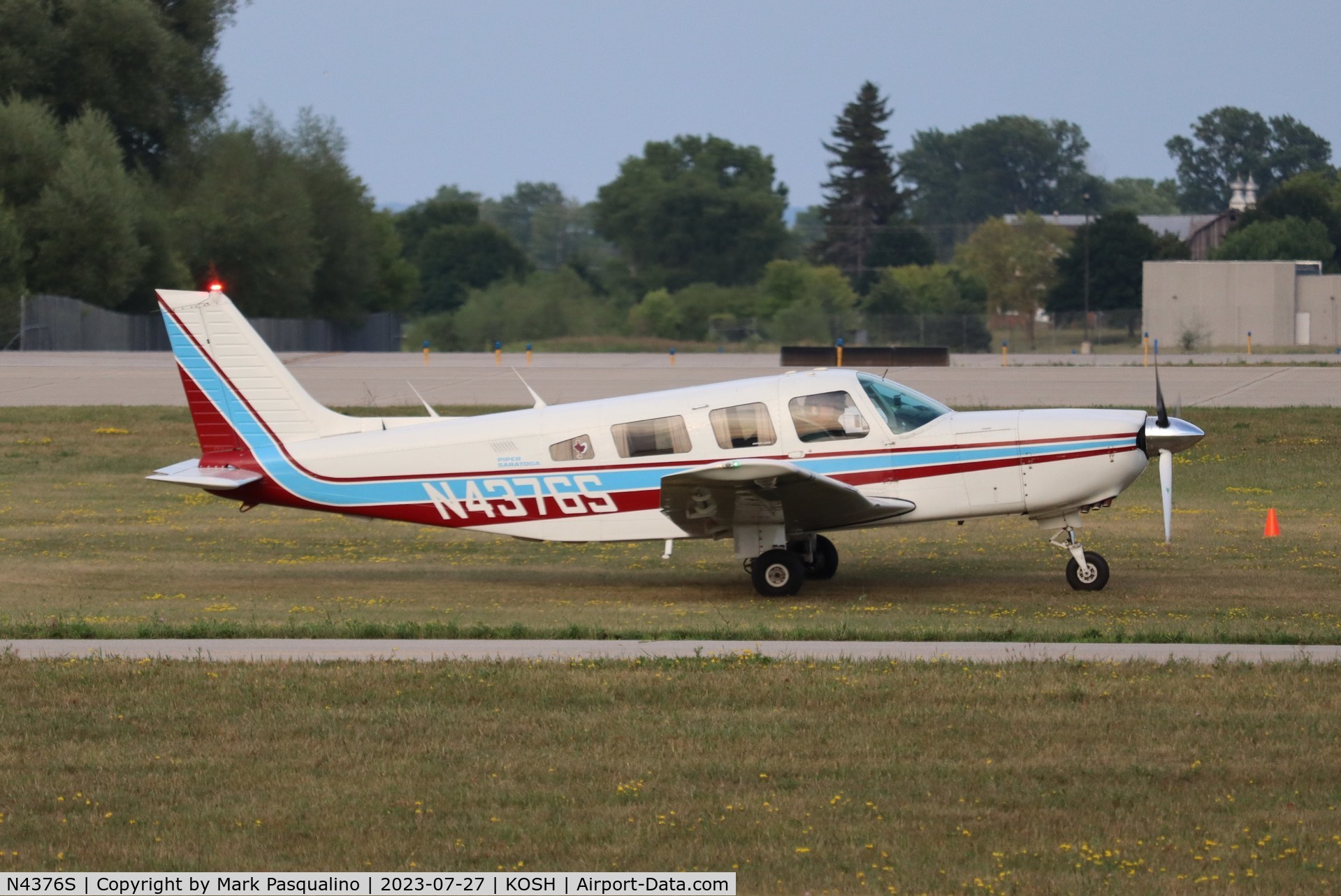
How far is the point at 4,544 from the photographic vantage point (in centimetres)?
1908

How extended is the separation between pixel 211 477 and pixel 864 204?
399 ft

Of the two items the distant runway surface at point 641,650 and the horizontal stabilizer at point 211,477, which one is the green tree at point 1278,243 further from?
the distant runway surface at point 641,650

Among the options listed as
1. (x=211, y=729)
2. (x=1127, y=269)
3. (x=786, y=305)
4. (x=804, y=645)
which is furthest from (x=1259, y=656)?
(x=1127, y=269)

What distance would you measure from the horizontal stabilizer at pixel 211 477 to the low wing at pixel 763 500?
424 cm

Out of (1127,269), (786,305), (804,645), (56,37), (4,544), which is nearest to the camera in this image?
(804,645)

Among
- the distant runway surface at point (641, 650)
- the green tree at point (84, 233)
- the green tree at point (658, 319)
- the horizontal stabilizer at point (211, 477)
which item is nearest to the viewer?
the distant runway surface at point (641, 650)

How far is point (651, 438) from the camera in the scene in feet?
50.3

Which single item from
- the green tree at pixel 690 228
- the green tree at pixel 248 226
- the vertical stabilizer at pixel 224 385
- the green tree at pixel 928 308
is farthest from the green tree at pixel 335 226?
the vertical stabilizer at pixel 224 385

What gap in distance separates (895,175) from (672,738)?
129425 millimetres

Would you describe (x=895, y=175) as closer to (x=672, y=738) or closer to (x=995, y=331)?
(x=995, y=331)

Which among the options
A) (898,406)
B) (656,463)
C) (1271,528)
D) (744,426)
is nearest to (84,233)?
(656,463)

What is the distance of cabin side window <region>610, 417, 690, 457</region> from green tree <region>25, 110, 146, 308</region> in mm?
50312

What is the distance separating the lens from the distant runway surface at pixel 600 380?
3572cm

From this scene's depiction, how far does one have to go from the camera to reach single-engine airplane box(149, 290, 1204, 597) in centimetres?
1496
